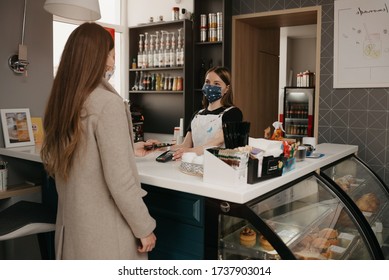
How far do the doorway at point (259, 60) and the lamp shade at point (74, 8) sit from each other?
7.90 ft

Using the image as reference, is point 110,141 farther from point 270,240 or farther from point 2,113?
point 2,113

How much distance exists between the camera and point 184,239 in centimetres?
188

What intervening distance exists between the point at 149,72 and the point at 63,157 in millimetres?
4113

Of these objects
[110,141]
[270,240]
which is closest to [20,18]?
[110,141]

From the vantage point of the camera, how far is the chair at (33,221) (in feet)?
6.62

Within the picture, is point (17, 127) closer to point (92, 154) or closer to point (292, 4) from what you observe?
point (92, 154)

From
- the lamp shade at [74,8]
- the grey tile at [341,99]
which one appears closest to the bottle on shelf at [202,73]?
the grey tile at [341,99]

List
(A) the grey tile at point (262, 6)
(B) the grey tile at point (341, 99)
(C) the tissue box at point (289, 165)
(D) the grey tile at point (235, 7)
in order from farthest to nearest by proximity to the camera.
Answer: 1. (D) the grey tile at point (235, 7)
2. (A) the grey tile at point (262, 6)
3. (B) the grey tile at point (341, 99)
4. (C) the tissue box at point (289, 165)

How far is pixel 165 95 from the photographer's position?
17.9 ft

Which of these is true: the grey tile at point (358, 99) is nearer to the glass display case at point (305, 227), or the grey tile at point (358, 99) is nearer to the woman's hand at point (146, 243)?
Answer: the glass display case at point (305, 227)

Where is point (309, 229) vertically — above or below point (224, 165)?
below

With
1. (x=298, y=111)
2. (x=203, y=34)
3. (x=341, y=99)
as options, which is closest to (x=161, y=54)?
(x=203, y=34)

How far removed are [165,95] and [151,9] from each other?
122cm

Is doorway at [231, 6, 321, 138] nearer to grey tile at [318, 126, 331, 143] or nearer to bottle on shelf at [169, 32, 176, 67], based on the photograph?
grey tile at [318, 126, 331, 143]
